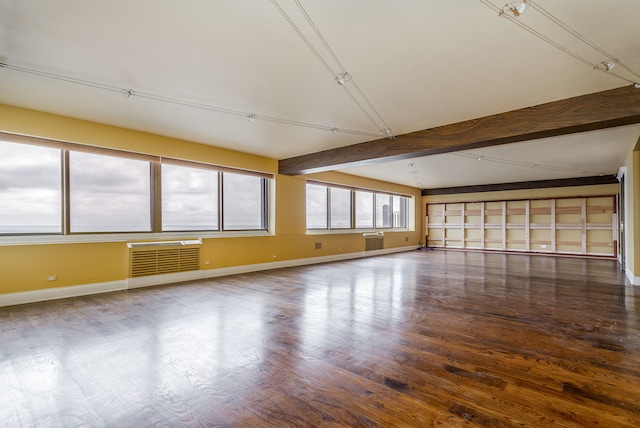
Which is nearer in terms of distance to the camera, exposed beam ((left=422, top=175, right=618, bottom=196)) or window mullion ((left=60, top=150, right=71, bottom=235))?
window mullion ((left=60, top=150, right=71, bottom=235))

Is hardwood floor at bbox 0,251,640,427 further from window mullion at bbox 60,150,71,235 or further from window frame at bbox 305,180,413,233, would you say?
window frame at bbox 305,180,413,233

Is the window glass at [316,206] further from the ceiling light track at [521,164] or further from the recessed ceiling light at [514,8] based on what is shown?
the recessed ceiling light at [514,8]

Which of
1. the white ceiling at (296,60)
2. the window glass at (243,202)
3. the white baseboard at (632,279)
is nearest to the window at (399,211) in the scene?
the window glass at (243,202)

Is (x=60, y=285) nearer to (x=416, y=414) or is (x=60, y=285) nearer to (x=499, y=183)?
(x=416, y=414)

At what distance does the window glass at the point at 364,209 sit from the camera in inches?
393

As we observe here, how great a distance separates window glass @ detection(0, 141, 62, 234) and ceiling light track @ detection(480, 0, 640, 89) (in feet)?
18.4

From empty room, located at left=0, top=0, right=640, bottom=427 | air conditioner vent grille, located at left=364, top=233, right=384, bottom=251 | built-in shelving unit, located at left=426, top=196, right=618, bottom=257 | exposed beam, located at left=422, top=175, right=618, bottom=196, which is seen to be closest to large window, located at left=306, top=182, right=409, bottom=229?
air conditioner vent grille, located at left=364, top=233, right=384, bottom=251

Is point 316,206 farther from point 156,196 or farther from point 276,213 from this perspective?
point 156,196

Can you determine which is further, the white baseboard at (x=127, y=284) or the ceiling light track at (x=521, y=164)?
the ceiling light track at (x=521, y=164)

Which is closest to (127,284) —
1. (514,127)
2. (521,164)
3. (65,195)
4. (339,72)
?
(65,195)

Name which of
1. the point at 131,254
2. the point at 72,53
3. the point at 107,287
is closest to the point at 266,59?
the point at 72,53

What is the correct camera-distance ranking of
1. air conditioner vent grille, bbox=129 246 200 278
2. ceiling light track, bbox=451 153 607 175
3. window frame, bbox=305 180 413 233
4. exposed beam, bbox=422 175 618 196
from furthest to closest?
exposed beam, bbox=422 175 618 196
window frame, bbox=305 180 413 233
ceiling light track, bbox=451 153 607 175
air conditioner vent grille, bbox=129 246 200 278

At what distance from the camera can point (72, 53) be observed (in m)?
2.78

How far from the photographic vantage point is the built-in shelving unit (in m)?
9.61
